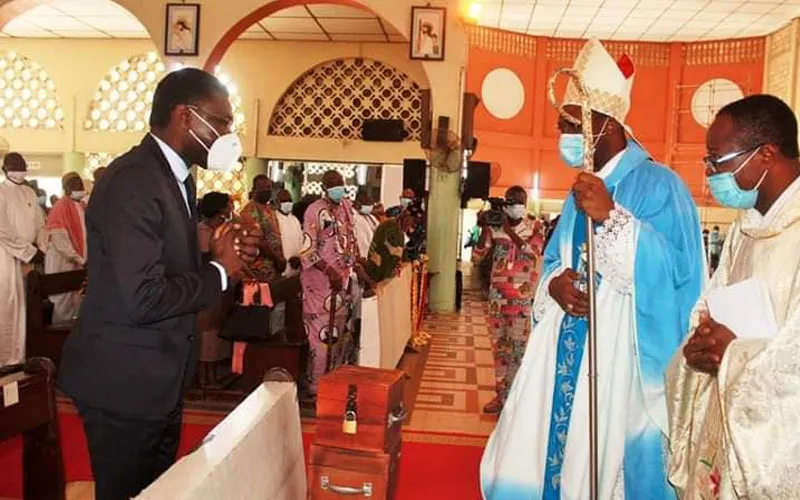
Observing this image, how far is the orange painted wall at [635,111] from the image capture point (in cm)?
1540

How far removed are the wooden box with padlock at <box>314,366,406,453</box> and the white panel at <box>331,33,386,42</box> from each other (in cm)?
1122

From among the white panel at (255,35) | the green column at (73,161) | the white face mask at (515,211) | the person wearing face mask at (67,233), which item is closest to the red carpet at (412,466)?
the white face mask at (515,211)

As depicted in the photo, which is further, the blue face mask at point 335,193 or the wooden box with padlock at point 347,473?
the blue face mask at point 335,193

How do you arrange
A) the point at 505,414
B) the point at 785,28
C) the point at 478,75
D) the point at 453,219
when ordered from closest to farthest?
1. the point at 505,414
2. the point at 453,219
3. the point at 785,28
4. the point at 478,75

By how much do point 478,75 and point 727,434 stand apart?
44.9 ft

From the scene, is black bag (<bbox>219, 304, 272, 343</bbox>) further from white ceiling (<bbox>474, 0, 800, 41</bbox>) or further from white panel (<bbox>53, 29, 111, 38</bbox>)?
white panel (<bbox>53, 29, 111, 38</bbox>)

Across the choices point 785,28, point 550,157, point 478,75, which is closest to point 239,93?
point 478,75

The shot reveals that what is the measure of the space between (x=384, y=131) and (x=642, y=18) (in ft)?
16.3

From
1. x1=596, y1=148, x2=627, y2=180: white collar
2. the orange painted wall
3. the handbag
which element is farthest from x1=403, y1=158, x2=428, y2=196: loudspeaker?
x1=596, y1=148, x2=627, y2=180: white collar

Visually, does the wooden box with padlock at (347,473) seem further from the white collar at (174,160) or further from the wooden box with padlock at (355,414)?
the white collar at (174,160)

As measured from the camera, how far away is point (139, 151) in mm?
2154

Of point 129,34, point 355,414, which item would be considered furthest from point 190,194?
point 129,34

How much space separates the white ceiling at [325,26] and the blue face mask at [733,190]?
32.9 ft

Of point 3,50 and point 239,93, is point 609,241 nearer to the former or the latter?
point 239,93
